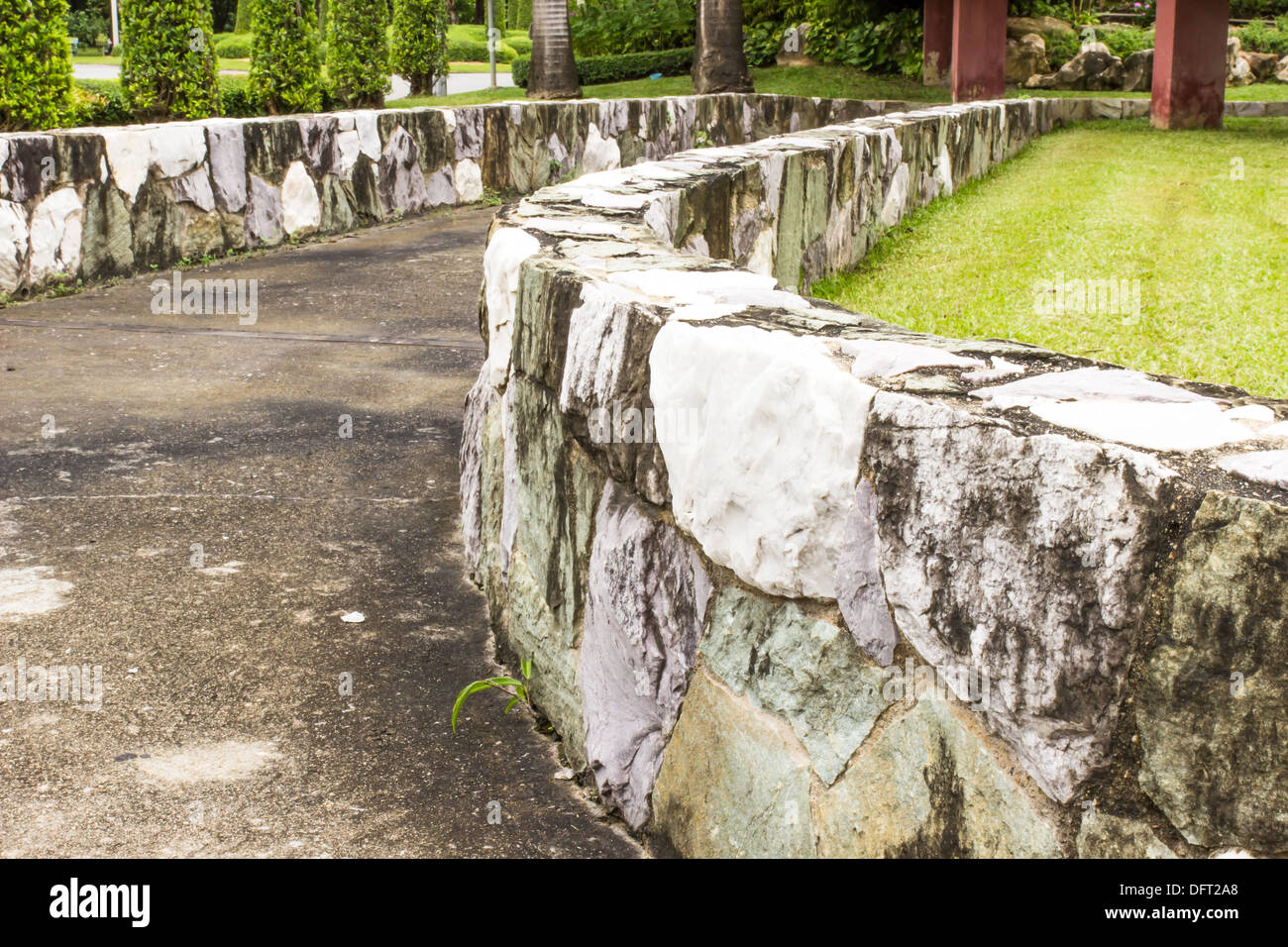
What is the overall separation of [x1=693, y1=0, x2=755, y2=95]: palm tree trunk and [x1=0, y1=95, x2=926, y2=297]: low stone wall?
6.21 metres

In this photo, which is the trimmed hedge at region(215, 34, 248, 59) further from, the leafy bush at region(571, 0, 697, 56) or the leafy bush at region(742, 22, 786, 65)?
the leafy bush at region(742, 22, 786, 65)

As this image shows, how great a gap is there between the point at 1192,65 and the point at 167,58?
41.9ft

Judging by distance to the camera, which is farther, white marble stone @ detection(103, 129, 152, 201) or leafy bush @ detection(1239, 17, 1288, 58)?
leafy bush @ detection(1239, 17, 1288, 58)

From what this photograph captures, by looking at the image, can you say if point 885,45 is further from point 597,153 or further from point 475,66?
point 475,66

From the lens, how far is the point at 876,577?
1931 mm

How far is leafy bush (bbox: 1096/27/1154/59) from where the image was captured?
24.5 metres

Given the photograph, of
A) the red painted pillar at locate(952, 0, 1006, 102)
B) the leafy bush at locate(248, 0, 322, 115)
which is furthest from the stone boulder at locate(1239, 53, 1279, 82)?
the leafy bush at locate(248, 0, 322, 115)

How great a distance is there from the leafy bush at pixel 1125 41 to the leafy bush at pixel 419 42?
12266 millimetres

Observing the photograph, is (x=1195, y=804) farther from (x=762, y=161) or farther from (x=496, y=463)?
(x=762, y=161)

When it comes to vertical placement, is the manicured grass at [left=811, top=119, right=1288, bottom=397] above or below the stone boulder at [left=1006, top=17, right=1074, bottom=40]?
below

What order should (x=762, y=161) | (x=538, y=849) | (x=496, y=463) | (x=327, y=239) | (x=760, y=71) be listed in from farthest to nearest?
(x=760, y=71) < (x=327, y=239) < (x=762, y=161) < (x=496, y=463) < (x=538, y=849)

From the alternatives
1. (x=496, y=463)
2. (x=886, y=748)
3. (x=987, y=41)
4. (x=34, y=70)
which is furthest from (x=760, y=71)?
(x=886, y=748)

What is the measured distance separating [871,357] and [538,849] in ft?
4.07

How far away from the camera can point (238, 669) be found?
130 inches
